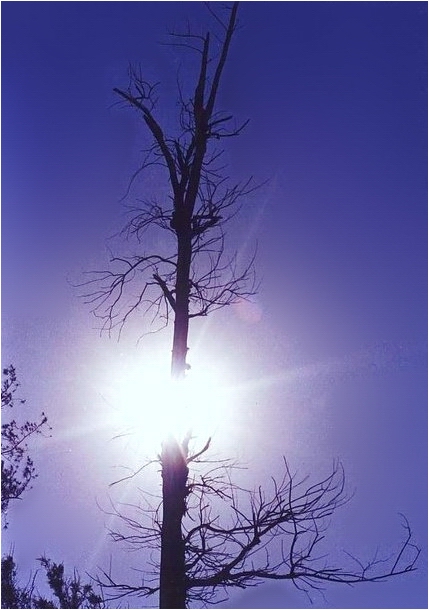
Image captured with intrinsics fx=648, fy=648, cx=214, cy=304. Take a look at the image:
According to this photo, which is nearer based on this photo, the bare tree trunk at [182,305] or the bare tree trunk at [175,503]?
the bare tree trunk at [175,503]

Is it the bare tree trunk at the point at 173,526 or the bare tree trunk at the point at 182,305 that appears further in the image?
the bare tree trunk at the point at 182,305

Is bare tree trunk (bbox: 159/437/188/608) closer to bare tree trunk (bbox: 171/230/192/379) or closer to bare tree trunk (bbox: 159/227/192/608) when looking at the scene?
bare tree trunk (bbox: 159/227/192/608)

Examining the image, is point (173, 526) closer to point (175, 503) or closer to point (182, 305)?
point (175, 503)

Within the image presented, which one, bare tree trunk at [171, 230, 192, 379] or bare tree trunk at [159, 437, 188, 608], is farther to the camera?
bare tree trunk at [171, 230, 192, 379]

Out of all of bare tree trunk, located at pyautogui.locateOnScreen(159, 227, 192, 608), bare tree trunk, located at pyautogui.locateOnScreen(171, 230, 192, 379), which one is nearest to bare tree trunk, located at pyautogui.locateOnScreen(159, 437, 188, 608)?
bare tree trunk, located at pyautogui.locateOnScreen(159, 227, 192, 608)

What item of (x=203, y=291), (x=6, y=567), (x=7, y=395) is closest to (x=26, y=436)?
(x=7, y=395)

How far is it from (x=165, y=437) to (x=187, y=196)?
2.07 metres

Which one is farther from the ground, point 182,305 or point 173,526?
point 182,305

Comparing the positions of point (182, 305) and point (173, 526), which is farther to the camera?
point (182, 305)

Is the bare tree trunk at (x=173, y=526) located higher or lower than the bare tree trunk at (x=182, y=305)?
lower

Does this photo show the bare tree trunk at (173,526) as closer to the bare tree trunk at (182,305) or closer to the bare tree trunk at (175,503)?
the bare tree trunk at (175,503)

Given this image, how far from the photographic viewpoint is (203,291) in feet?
17.7

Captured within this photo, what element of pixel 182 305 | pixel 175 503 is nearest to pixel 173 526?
pixel 175 503

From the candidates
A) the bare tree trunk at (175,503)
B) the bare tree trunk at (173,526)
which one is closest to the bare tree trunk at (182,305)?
the bare tree trunk at (175,503)
